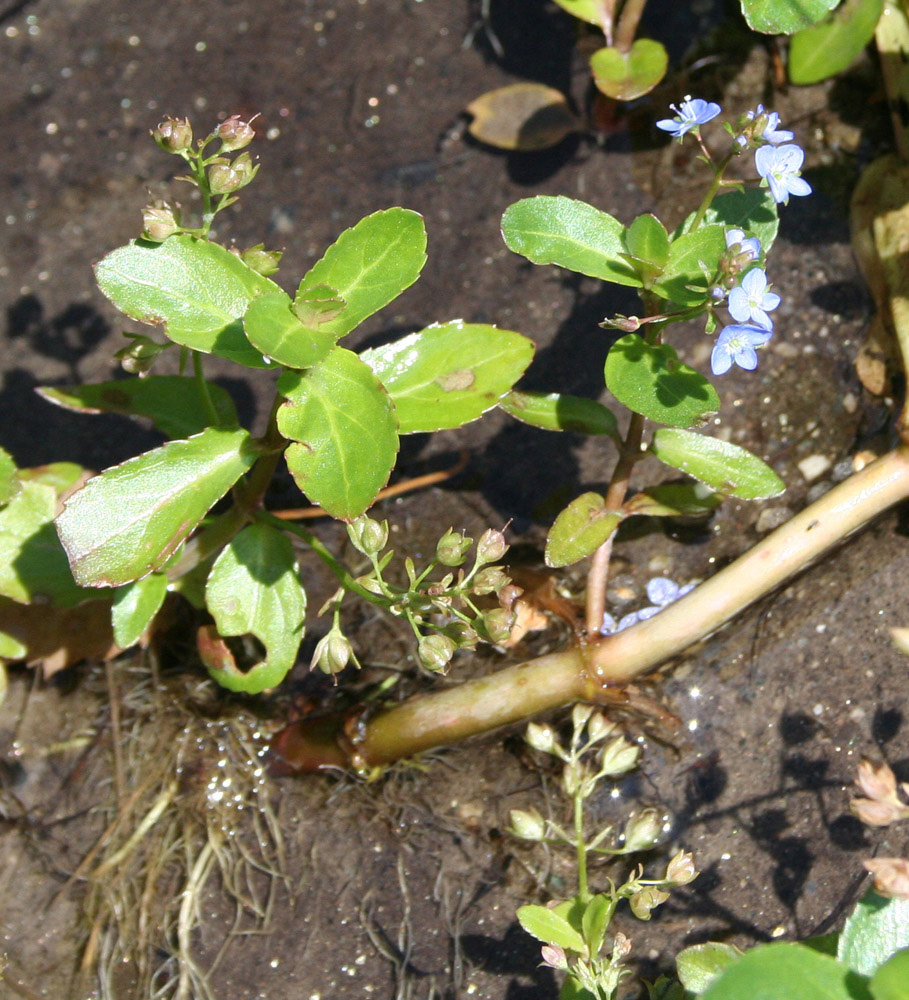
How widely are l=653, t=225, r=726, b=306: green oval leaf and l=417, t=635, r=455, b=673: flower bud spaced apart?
78cm

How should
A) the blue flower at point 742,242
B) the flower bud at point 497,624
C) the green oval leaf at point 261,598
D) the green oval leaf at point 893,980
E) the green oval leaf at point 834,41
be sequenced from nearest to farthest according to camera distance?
the green oval leaf at point 893,980 → the blue flower at point 742,242 → the flower bud at point 497,624 → the green oval leaf at point 261,598 → the green oval leaf at point 834,41

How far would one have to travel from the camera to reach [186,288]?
1.98 metres

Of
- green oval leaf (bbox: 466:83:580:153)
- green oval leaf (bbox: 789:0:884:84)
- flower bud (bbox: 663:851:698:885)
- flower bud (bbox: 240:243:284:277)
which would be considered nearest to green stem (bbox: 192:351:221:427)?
flower bud (bbox: 240:243:284:277)

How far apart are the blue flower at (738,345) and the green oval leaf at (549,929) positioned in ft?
3.67

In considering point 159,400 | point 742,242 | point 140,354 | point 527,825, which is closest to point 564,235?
point 742,242

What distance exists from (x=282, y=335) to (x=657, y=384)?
725 millimetres

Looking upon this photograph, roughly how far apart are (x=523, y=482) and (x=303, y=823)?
3.28 ft

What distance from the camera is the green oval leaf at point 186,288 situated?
1.97 meters

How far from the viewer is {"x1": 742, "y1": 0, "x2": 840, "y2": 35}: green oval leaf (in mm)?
2232

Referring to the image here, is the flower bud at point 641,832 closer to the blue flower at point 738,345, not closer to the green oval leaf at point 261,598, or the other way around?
the green oval leaf at point 261,598

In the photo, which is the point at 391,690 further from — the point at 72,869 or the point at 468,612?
the point at 72,869

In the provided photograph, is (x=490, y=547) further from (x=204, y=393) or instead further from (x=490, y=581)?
(x=204, y=393)

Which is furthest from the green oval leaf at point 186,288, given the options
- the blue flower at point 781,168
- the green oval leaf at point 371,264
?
the blue flower at point 781,168

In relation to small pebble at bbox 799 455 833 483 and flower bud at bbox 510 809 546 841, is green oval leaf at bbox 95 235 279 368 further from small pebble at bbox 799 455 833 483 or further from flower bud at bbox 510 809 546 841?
small pebble at bbox 799 455 833 483
